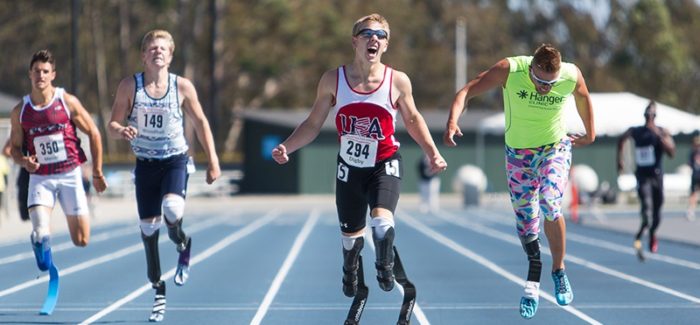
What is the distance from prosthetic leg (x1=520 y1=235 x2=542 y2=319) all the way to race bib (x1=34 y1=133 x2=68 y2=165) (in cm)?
375

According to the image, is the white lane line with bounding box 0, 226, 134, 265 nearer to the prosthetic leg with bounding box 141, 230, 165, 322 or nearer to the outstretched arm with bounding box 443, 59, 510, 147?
the prosthetic leg with bounding box 141, 230, 165, 322

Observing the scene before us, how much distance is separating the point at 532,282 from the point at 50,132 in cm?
397

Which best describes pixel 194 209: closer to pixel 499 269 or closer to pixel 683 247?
pixel 683 247

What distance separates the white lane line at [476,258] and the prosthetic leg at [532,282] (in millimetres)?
902

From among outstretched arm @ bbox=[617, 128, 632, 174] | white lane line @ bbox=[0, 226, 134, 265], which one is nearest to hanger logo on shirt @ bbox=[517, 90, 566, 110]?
outstretched arm @ bbox=[617, 128, 632, 174]

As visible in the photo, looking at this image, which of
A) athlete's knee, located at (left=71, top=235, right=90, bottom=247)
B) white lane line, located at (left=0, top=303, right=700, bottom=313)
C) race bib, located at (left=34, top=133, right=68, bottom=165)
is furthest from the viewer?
white lane line, located at (left=0, top=303, right=700, bottom=313)

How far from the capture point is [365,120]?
946 cm

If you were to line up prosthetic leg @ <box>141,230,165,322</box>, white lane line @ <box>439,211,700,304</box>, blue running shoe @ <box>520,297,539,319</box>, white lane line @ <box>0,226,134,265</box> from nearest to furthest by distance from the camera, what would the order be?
blue running shoe @ <box>520,297,539,319</box> < prosthetic leg @ <box>141,230,165,322</box> < white lane line @ <box>439,211,700,304</box> < white lane line @ <box>0,226,134,265</box>

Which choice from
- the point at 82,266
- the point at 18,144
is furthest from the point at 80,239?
the point at 82,266

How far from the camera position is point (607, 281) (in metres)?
15.3

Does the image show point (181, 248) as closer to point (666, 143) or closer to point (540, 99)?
point (540, 99)

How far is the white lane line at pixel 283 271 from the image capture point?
11.8m

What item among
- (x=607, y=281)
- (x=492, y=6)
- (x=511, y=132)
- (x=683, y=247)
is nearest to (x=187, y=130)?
(x=492, y=6)

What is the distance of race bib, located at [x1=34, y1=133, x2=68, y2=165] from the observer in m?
11.3
